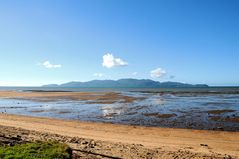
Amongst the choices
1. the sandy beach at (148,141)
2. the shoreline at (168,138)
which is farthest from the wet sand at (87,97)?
the sandy beach at (148,141)

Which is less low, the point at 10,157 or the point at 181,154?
the point at 10,157

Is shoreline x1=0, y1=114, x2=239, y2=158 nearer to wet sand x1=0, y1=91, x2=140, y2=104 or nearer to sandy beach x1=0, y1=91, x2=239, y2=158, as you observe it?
sandy beach x1=0, y1=91, x2=239, y2=158

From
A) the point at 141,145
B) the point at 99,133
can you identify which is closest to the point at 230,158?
the point at 141,145

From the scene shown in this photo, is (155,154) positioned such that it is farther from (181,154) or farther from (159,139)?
(159,139)

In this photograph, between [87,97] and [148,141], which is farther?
[87,97]

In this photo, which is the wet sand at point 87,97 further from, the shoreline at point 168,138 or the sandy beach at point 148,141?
the sandy beach at point 148,141

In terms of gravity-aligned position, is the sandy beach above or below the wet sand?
below

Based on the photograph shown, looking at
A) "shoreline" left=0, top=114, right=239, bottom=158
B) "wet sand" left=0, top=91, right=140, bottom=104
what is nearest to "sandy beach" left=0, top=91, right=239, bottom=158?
"shoreline" left=0, top=114, right=239, bottom=158

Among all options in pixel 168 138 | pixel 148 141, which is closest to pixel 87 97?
pixel 168 138

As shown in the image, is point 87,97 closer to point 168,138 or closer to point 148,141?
point 168,138

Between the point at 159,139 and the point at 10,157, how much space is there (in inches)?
352

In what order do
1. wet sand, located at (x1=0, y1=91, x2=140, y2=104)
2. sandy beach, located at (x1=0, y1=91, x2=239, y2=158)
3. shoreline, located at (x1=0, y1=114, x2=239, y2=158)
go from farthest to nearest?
wet sand, located at (x1=0, y1=91, x2=140, y2=104), shoreline, located at (x1=0, y1=114, x2=239, y2=158), sandy beach, located at (x1=0, y1=91, x2=239, y2=158)

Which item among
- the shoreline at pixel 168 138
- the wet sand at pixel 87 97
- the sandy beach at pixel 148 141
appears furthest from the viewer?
the wet sand at pixel 87 97

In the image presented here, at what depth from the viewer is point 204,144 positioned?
14203 millimetres
